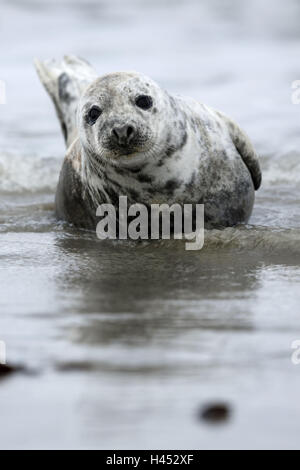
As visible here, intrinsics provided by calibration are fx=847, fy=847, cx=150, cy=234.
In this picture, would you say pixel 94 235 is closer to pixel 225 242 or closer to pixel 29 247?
pixel 29 247

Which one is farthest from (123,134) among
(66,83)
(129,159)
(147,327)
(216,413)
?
(66,83)

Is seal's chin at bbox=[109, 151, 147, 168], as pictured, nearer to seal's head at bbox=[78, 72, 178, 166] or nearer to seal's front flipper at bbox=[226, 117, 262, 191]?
seal's head at bbox=[78, 72, 178, 166]

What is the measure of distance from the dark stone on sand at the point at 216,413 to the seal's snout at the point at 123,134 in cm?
225

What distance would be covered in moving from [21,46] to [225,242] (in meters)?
11.1

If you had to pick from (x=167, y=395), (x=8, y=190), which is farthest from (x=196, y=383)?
(x=8, y=190)

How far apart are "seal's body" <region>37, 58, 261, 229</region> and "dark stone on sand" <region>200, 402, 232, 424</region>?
2265 mm

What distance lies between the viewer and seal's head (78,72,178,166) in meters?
4.21

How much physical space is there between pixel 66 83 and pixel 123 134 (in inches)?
134

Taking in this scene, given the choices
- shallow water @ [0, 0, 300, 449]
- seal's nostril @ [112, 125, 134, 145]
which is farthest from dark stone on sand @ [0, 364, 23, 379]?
seal's nostril @ [112, 125, 134, 145]

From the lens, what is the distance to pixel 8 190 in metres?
7.33

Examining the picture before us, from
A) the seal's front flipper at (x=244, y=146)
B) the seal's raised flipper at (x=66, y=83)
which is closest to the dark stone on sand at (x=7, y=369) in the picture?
the seal's front flipper at (x=244, y=146)
